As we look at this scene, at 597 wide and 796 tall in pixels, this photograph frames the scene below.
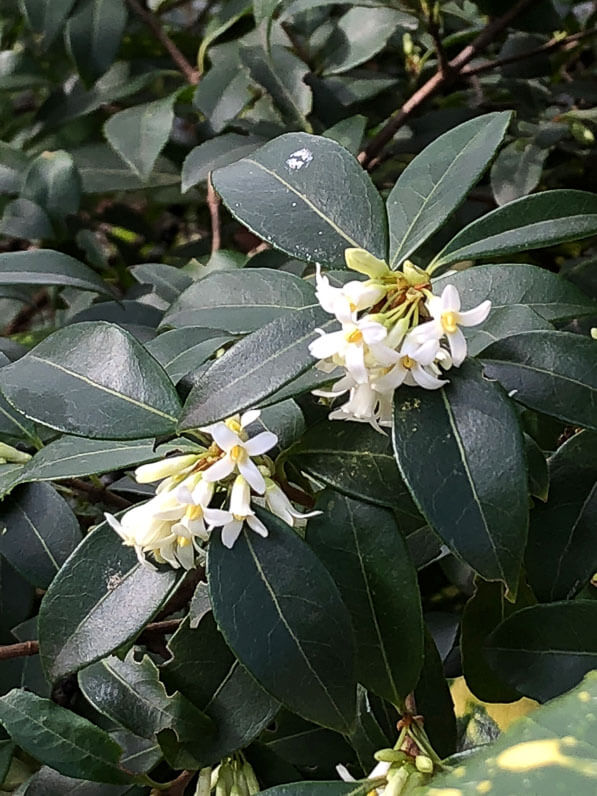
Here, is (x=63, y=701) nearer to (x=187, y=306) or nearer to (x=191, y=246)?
(x=187, y=306)

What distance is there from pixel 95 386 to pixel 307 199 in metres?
0.19

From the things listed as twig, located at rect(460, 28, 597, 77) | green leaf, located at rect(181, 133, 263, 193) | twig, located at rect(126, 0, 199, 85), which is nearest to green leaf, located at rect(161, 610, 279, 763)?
green leaf, located at rect(181, 133, 263, 193)

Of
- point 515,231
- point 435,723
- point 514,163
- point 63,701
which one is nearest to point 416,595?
point 435,723

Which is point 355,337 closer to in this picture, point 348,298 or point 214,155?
point 348,298

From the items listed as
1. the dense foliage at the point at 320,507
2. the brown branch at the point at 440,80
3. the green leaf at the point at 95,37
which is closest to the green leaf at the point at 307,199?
→ the dense foliage at the point at 320,507

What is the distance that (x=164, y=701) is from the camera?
58 centimetres

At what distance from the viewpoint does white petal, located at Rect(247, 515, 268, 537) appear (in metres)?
0.49

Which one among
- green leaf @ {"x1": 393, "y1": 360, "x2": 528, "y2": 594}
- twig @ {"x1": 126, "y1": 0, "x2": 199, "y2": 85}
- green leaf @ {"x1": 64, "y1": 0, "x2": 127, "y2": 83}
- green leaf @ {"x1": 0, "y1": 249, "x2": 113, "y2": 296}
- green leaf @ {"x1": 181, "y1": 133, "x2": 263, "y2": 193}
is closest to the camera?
green leaf @ {"x1": 393, "y1": 360, "x2": 528, "y2": 594}

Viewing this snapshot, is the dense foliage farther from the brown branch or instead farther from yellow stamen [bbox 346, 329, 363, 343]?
the brown branch

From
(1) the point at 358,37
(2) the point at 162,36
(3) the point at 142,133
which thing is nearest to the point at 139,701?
(3) the point at 142,133

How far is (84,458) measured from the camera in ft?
1.75

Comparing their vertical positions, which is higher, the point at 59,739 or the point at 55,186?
the point at 55,186

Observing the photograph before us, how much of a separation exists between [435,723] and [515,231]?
34 cm

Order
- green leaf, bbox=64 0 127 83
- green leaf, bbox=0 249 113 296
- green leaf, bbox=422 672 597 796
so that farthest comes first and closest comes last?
green leaf, bbox=64 0 127 83
green leaf, bbox=0 249 113 296
green leaf, bbox=422 672 597 796
